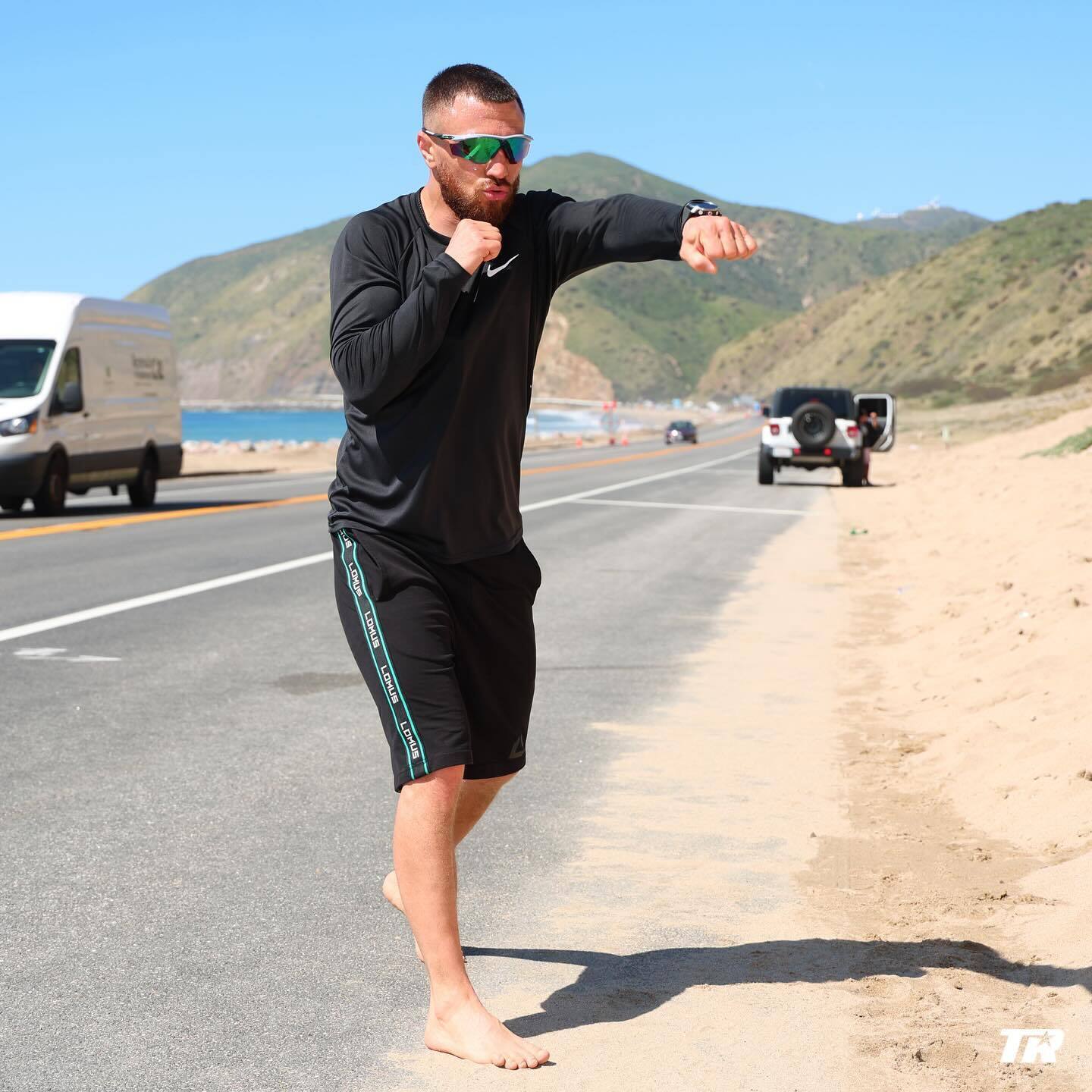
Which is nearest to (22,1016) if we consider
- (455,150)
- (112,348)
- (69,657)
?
(455,150)

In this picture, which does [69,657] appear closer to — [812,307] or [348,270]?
[348,270]

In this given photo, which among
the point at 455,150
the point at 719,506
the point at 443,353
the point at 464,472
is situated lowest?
the point at 719,506

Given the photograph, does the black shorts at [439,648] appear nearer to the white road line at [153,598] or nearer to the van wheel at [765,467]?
the white road line at [153,598]

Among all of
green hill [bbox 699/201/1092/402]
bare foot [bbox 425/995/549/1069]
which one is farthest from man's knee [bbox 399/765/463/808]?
green hill [bbox 699/201/1092/402]

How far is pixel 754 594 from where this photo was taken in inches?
538

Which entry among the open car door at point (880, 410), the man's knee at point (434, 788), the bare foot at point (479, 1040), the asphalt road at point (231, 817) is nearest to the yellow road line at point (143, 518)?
the asphalt road at point (231, 817)

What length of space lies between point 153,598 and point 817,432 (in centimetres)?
2036

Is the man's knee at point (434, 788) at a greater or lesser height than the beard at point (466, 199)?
lesser

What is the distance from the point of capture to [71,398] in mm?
19844

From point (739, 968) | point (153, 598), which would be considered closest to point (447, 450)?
point (739, 968)

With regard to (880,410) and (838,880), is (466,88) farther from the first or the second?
(880,410)

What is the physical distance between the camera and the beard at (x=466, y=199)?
3.65m

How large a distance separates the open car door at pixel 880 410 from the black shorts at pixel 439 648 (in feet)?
94.7

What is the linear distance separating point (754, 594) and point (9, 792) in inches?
336
